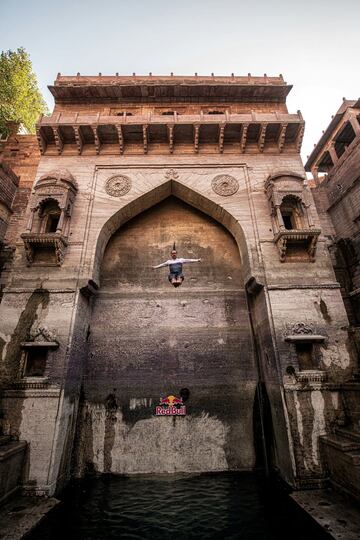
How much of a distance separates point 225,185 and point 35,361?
8.36 metres

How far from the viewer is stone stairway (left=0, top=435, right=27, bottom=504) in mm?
5242

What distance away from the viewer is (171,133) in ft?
31.9

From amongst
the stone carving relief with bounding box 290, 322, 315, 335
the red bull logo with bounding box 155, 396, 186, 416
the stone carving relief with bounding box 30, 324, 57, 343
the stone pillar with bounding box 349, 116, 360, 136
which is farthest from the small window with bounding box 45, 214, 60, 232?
the stone pillar with bounding box 349, 116, 360, 136

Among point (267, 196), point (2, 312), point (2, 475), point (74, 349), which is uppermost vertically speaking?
point (267, 196)

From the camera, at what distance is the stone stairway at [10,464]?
5.24 meters

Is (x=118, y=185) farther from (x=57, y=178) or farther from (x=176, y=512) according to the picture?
(x=176, y=512)

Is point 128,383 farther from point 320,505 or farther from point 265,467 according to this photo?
point 320,505

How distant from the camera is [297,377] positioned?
6.70m

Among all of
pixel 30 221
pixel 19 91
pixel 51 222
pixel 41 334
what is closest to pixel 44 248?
pixel 30 221

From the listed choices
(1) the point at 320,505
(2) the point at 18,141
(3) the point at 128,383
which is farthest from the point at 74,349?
(2) the point at 18,141

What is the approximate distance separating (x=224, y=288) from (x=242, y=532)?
20.1ft

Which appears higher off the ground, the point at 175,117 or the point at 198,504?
the point at 175,117

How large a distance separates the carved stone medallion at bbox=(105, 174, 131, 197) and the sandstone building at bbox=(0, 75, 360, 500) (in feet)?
0.17

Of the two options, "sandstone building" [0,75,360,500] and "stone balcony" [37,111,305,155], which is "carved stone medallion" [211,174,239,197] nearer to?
"sandstone building" [0,75,360,500]
